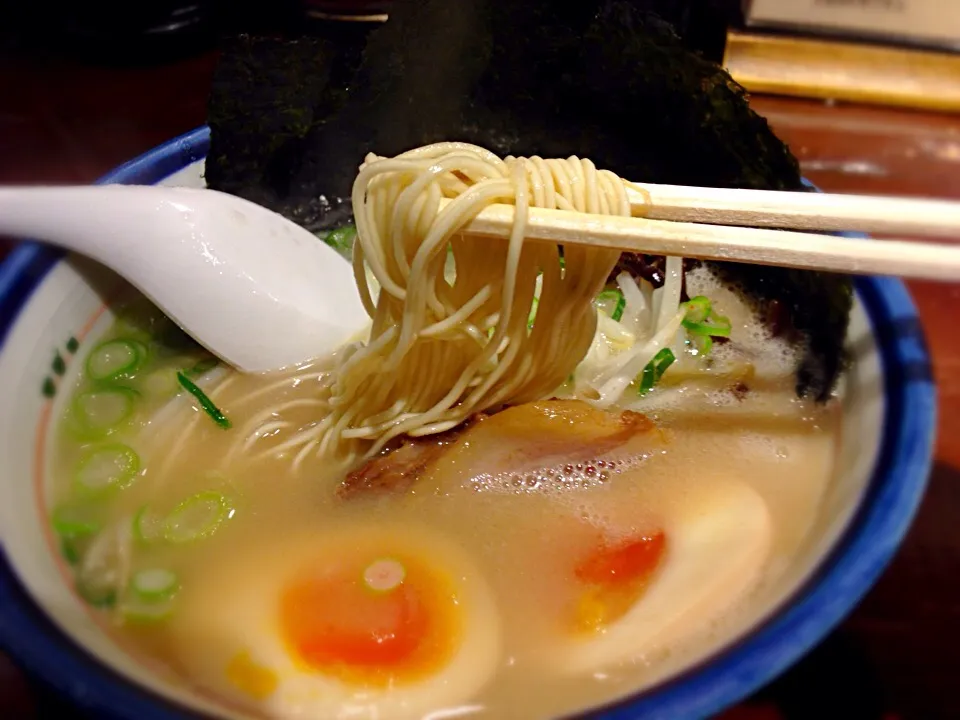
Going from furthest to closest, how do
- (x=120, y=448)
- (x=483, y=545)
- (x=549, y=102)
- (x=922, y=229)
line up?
(x=549, y=102)
(x=120, y=448)
(x=483, y=545)
(x=922, y=229)

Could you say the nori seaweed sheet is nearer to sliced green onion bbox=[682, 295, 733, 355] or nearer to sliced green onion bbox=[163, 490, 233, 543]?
sliced green onion bbox=[682, 295, 733, 355]

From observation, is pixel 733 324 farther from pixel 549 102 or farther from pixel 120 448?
pixel 120 448

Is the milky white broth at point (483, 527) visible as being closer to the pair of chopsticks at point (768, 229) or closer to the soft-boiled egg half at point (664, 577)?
the soft-boiled egg half at point (664, 577)

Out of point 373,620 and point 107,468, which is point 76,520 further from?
point 373,620

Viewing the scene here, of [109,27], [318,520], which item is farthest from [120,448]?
[109,27]

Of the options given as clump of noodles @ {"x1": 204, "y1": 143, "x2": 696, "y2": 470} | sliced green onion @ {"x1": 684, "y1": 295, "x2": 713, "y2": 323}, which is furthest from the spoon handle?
sliced green onion @ {"x1": 684, "y1": 295, "x2": 713, "y2": 323}

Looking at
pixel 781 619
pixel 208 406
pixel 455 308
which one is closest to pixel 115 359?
pixel 208 406

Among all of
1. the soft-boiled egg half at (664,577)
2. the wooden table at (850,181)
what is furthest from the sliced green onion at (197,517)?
the soft-boiled egg half at (664,577)
